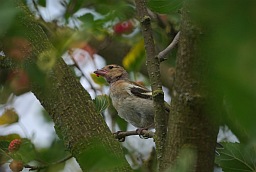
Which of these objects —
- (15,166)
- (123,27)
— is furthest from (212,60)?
(123,27)

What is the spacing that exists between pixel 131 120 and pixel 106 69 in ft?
3.00

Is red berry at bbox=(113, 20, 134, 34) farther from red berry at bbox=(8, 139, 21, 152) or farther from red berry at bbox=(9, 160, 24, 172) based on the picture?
A: red berry at bbox=(9, 160, 24, 172)

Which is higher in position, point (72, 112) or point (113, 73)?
point (72, 112)

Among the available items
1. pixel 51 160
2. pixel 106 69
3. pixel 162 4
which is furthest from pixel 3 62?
pixel 106 69

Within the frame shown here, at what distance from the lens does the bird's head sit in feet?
16.1

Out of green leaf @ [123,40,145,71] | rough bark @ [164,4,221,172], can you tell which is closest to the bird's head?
green leaf @ [123,40,145,71]

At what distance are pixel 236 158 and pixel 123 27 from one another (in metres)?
2.24

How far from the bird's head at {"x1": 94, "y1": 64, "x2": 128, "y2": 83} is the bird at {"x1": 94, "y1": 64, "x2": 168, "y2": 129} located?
0.14 metres

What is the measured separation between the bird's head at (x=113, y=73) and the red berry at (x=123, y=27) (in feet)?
2.81

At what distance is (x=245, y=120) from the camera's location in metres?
0.36

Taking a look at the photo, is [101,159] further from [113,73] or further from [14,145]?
[113,73]

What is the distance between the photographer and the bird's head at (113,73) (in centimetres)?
492

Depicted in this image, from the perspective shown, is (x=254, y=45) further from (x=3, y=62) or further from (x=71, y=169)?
(x=3, y=62)

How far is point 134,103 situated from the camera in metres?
4.40
